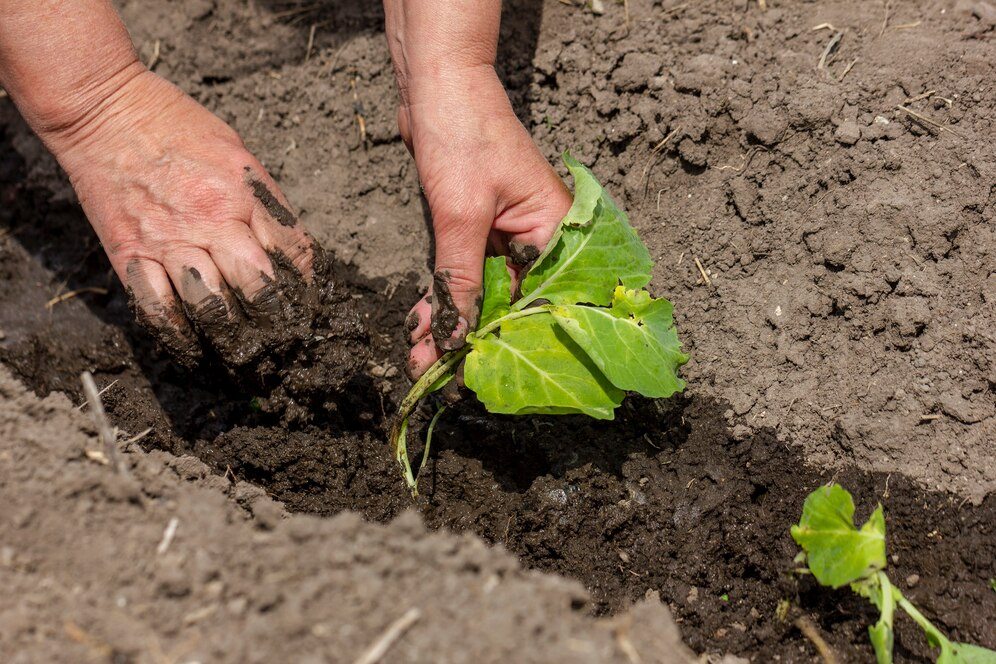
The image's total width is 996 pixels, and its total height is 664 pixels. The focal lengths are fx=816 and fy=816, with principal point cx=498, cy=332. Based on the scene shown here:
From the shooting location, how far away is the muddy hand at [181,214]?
252 cm

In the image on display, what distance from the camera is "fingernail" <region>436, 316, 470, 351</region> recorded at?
8.18 ft

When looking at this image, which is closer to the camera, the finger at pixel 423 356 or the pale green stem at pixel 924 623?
the pale green stem at pixel 924 623

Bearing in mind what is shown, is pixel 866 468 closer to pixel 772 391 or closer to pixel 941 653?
pixel 772 391

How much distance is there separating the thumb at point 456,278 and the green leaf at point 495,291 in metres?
0.05

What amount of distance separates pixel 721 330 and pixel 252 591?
1734mm

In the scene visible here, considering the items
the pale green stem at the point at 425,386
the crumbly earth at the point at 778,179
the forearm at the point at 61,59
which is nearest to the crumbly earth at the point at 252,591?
the pale green stem at the point at 425,386

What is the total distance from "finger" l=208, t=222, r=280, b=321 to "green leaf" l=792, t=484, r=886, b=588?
1.68 meters

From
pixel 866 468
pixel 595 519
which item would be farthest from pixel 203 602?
pixel 866 468

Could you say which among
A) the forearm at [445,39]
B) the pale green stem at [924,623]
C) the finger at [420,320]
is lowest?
the pale green stem at [924,623]

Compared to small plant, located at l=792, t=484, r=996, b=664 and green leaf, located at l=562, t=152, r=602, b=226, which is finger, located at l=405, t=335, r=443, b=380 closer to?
green leaf, located at l=562, t=152, r=602, b=226

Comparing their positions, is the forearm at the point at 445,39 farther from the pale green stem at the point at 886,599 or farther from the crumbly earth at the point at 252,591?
the pale green stem at the point at 886,599

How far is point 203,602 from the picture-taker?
5.68ft

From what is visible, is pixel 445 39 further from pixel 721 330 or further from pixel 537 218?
pixel 721 330

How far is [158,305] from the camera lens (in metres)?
2.51
